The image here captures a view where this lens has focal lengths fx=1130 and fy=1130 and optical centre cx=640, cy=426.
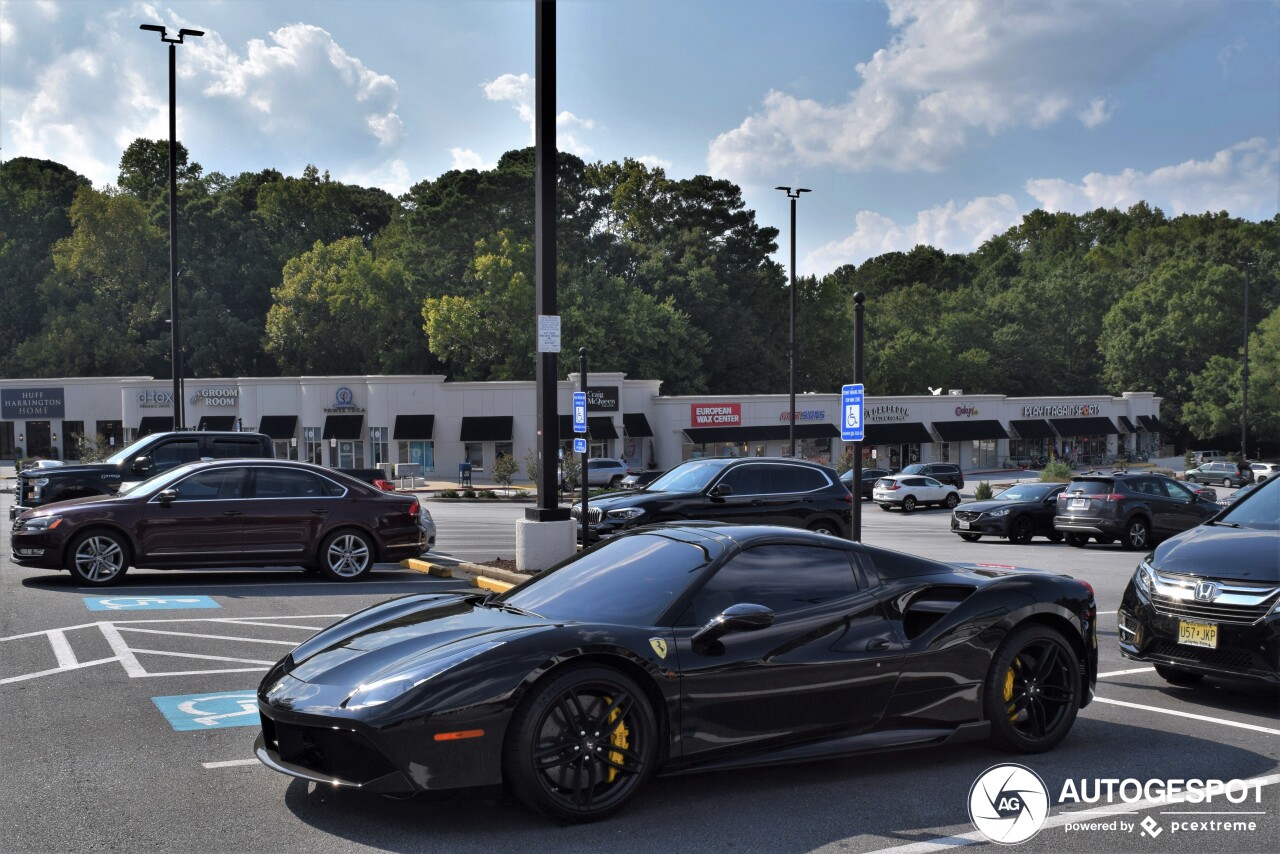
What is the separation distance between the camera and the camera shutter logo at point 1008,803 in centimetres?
533

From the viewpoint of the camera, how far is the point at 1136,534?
2283cm

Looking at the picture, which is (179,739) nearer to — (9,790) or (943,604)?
(9,790)

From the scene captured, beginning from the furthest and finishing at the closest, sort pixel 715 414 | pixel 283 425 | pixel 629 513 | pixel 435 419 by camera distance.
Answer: pixel 715 414
pixel 283 425
pixel 435 419
pixel 629 513

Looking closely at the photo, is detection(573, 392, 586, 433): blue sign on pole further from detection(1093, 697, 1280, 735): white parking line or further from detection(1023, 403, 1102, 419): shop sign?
detection(1023, 403, 1102, 419): shop sign

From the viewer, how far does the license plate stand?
24.6ft

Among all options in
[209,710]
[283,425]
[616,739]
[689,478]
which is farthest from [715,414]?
[616,739]

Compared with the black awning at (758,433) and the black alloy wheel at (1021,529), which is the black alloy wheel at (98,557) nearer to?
the black alloy wheel at (1021,529)

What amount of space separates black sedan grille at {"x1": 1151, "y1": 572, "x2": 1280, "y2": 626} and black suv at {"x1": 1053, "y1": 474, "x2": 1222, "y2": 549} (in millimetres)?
15651

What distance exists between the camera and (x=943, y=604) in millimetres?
6504

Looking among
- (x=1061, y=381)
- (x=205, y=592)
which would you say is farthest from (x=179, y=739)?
(x=1061, y=381)

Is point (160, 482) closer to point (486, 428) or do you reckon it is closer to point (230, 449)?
point (230, 449)

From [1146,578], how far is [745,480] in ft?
28.0

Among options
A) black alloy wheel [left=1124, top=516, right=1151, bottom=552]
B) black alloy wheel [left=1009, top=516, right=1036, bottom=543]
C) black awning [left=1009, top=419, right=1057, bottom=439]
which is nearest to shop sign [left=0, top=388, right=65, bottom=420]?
black awning [left=1009, top=419, right=1057, bottom=439]

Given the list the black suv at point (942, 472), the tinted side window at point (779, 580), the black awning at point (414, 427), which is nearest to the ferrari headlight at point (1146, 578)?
the tinted side window at point (779, 580)
